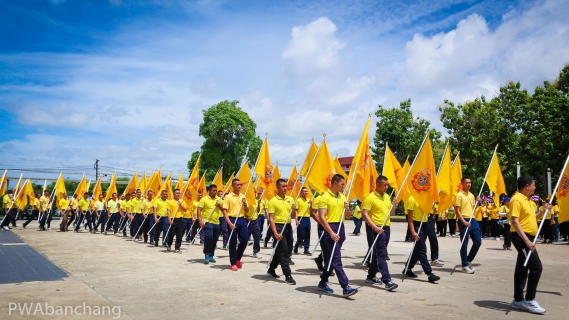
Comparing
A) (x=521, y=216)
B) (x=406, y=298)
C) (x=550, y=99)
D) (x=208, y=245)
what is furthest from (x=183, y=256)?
(x=550, y=99)

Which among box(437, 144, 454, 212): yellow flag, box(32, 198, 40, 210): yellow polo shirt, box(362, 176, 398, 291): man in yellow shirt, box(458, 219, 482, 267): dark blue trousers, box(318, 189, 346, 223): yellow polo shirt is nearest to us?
box(318, 189, 346, 223): yellow polo shirt

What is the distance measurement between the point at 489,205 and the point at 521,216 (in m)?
13.7

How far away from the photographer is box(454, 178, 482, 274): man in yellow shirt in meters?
9.88

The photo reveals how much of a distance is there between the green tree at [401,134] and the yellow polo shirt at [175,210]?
29.6 meters

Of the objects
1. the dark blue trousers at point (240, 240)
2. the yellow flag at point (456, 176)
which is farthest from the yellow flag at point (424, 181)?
the dark blue trousers at point (240, 240)

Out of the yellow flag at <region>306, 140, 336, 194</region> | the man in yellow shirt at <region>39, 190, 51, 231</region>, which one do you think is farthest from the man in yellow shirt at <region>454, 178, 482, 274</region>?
the man in yellow shirt at <region>39, 190, 51, 231</region>

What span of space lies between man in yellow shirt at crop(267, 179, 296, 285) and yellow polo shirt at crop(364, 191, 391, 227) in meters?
1.62

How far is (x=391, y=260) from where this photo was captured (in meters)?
11.8

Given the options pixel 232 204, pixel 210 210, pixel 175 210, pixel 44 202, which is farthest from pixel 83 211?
pixel 232 204

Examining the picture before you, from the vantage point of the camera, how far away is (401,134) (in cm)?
4112

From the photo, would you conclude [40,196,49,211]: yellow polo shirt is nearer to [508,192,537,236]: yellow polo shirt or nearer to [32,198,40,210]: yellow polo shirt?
[32,198,40,210]: yellow polo shirt

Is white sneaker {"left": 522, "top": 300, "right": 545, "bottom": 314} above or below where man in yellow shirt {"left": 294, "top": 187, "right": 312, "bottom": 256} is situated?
below

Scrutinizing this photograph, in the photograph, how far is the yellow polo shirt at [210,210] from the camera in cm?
1108

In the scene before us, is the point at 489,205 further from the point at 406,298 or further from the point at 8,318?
the point at 8,318
